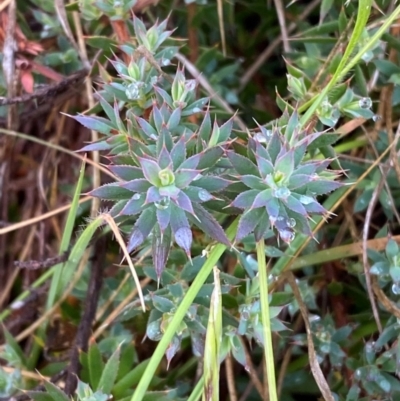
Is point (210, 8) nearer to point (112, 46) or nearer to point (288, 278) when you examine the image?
point (112, 46)

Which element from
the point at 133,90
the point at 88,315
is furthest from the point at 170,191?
the point at 88,315

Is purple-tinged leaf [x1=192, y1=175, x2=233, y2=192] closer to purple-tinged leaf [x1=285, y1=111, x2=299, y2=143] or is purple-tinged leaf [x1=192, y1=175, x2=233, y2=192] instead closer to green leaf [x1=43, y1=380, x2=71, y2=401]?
purple-tinged leaf [x1=285, y1=111, x2=299, y2=143]

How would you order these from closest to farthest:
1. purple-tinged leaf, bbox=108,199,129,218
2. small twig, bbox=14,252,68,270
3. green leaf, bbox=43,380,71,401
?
1. purple-tinged leaf, bbox=108,199,129,218
2. green leaf, bbox=43,380,71,401
3. small twig, bbox=14,252,68,270

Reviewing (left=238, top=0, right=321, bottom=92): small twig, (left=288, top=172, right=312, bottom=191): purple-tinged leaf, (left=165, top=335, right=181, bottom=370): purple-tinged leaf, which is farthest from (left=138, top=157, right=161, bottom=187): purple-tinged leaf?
(left=238, top=0, right=321, bottom=92): small twig

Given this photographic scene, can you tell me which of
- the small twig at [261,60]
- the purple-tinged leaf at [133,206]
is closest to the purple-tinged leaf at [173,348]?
the purple-tinged leaf at [133,206]

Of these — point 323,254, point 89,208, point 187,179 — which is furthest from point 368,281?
point 89,208

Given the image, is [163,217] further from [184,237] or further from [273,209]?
[273,209]
